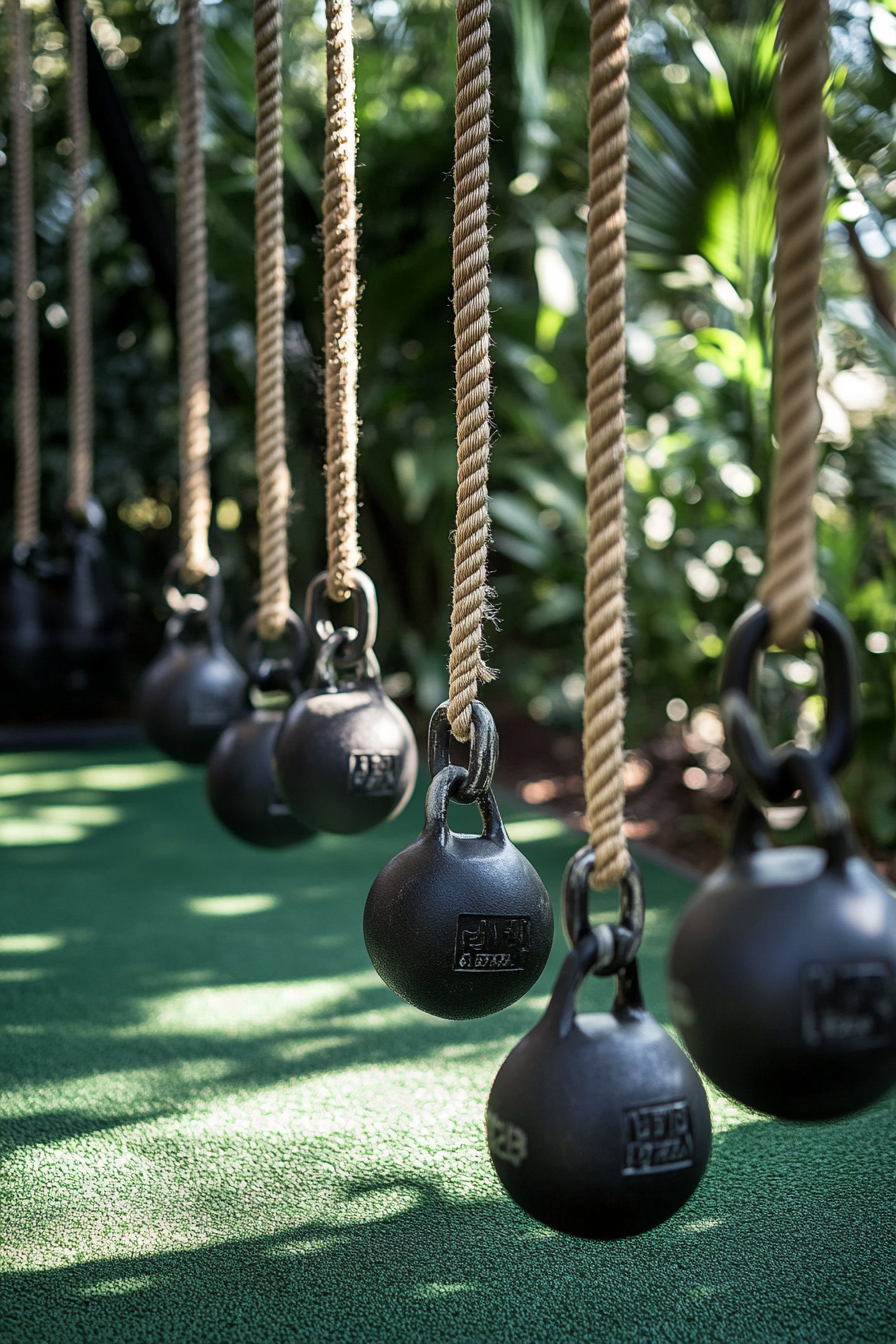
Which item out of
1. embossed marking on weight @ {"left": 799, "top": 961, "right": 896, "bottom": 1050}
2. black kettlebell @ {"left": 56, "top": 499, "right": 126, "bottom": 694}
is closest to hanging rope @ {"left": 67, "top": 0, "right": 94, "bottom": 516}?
black kettlebell @ {"left": 56, "top": 499, "right": 126, "bottom": 694}

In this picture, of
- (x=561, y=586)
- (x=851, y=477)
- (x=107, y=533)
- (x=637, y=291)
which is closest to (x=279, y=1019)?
(x=851, y=477)

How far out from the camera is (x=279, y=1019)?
2.15 metres

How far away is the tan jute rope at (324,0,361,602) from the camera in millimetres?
1077

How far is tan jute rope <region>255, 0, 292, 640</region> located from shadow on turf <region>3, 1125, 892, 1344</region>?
2.51 ft

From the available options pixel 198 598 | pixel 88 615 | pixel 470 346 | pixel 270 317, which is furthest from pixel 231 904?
pixel 470 346

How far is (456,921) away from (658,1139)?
0.79 feet

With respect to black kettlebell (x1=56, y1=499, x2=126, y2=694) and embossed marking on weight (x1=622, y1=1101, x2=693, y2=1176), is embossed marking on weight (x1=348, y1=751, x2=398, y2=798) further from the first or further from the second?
black kettlebell (x1=56, y1=499, x2=126, y2=694)

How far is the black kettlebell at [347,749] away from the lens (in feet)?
3.67

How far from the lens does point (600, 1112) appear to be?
0.68 metres

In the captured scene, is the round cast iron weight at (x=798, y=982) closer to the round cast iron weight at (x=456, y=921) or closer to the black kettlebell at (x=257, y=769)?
the round cast iron weight at (x=456, y=921)

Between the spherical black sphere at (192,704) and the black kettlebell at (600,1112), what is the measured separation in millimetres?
944

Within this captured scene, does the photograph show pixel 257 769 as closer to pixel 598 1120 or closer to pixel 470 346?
pixel 470 346

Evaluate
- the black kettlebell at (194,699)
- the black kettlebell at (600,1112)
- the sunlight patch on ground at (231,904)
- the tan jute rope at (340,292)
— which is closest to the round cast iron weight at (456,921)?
the black kettlebell at (600,1112)

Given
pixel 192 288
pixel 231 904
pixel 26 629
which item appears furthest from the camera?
pixel 231 904
